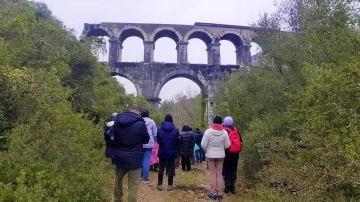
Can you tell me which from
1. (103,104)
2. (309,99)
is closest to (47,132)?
(309,99)

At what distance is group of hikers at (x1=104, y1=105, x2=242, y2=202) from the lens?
5738mm

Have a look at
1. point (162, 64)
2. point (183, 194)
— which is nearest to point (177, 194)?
point (183, 194)

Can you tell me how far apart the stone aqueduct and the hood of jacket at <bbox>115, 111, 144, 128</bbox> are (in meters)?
23.3

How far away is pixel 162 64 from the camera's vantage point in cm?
2978

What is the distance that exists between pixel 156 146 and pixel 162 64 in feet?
67.8

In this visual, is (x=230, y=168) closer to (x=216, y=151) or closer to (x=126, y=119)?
(x=216, y=151)

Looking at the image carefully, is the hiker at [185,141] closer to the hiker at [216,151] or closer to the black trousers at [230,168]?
the black trousers at [230,168]

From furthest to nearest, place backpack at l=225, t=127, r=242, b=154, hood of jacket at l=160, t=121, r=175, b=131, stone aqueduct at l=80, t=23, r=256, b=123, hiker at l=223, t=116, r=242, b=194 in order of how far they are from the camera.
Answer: stone aqueduct at l=80, t=23, r=256, b=123, hood of jacket at l=160, t=121, r=175, b=131, hiker at l=223, t=116, r=242, b=194, backpack at l=225, t=127, r=242, b=154

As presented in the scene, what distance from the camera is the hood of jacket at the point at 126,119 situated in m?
5.74

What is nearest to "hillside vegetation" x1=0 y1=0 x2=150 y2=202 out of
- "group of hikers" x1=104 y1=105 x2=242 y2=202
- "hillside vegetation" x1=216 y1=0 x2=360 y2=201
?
"group of hikers" x1=104 y1=105 x2=242 y2=202

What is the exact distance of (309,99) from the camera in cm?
697

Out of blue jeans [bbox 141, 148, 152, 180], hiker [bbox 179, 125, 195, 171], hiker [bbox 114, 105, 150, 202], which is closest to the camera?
hiker [bbox 114, 105, 150, 202]

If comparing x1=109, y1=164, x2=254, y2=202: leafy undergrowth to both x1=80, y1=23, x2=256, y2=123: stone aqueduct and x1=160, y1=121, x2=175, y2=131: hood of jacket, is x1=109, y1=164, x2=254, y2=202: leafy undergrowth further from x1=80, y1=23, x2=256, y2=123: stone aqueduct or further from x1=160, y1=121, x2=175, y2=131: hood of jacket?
x1=80, y1=23, x2=256, y2=123: stone aqueduct

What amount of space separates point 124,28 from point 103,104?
55.9ft
